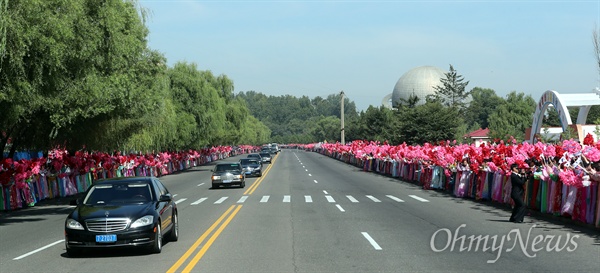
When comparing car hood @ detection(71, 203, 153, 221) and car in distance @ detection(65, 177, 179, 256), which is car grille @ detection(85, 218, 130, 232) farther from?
car hood @ detection(71, 203, 153, 221)

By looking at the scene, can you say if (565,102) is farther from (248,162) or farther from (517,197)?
(517,197)

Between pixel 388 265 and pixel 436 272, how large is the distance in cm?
90

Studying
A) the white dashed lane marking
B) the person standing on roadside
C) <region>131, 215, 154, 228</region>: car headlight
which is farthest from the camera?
the white dashed lane marking

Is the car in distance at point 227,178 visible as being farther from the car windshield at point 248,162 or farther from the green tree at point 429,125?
the green tree at point 429,125

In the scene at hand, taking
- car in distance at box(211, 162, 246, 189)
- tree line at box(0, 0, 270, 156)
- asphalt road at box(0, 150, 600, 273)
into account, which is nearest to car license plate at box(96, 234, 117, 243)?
asphalt road at box(0, 150, 600, 273)

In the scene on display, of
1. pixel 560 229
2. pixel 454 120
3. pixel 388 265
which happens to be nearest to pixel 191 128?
pixel 454 120

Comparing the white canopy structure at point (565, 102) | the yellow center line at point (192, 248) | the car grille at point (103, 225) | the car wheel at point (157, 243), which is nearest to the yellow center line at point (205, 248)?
the yellow center line at point (192, 248)

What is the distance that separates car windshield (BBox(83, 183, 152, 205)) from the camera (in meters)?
12.2

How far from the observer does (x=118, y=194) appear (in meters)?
12.4

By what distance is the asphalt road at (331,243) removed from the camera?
10195 millimetres

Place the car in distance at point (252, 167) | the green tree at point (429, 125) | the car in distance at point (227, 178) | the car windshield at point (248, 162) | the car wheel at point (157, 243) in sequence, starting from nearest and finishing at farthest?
the car wheel at point (157, 243), the car in distance at point (227, 178), the car in distance at point (252, 167), the car windshield at point (248, 162), the green tree at point (429, 125)

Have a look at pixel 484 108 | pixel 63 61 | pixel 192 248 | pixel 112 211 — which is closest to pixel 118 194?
pixel 112 211

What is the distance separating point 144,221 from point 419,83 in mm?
121763

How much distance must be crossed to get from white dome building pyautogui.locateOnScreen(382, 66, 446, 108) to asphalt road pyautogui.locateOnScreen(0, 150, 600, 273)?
106734mm
